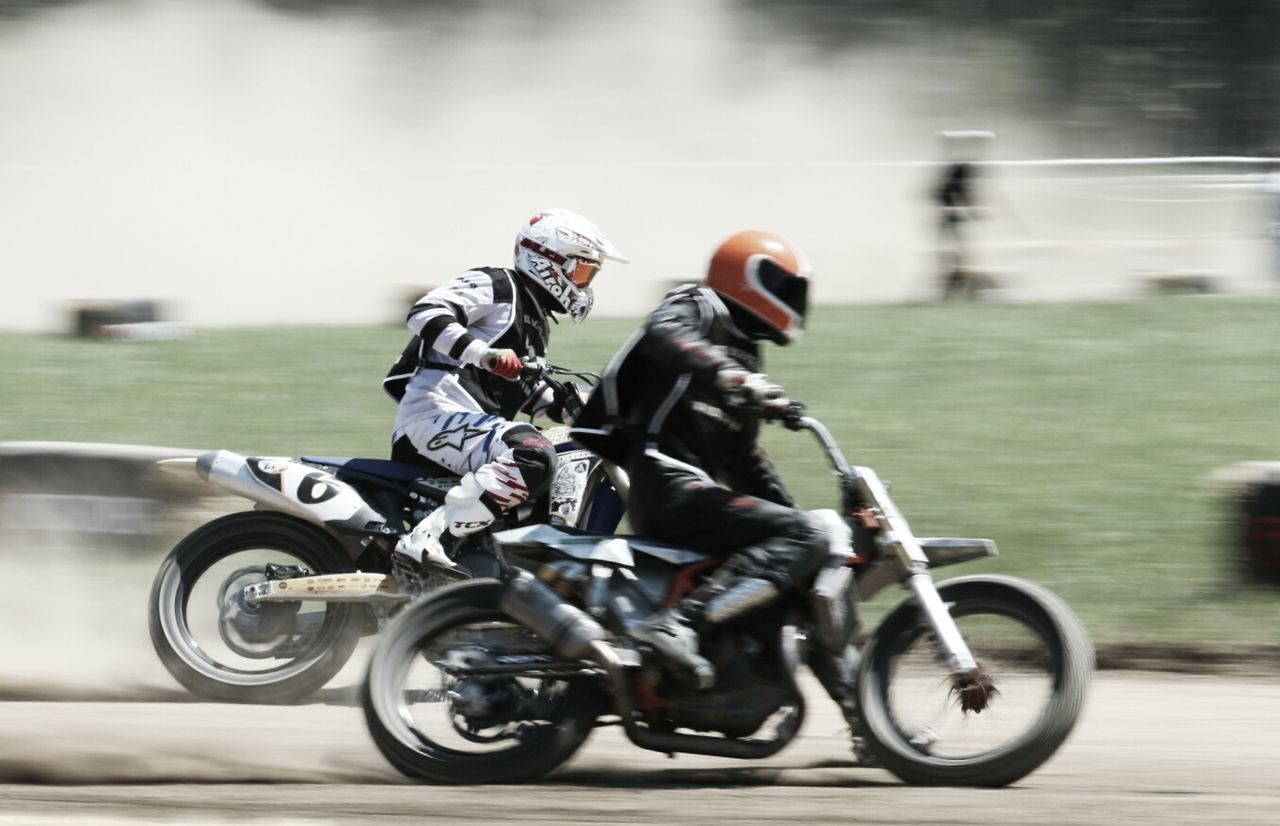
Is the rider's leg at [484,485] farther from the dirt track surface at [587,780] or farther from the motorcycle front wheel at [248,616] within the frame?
the dirt track surface at [587,780]

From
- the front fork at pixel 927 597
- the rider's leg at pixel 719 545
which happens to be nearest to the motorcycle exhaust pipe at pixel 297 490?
the rider's leg at pixel 719 545

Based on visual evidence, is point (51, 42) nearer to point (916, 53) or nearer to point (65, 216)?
point (65, 216)

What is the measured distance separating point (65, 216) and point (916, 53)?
15.9m

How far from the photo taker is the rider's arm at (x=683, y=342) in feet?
16.6

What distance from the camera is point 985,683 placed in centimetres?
500

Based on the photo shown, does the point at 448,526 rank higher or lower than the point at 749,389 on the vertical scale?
lower

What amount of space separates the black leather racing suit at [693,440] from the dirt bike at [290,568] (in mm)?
1020

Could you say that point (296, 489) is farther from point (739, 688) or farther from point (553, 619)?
point (739, 688)

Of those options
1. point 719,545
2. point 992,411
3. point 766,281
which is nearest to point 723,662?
point 719,545

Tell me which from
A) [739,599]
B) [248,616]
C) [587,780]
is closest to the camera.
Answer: [739,599]

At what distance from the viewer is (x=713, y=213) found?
17.5m

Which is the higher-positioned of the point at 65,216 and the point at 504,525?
the point at 504,525

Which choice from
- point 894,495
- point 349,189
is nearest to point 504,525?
point 894,495

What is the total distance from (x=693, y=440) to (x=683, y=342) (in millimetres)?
354
